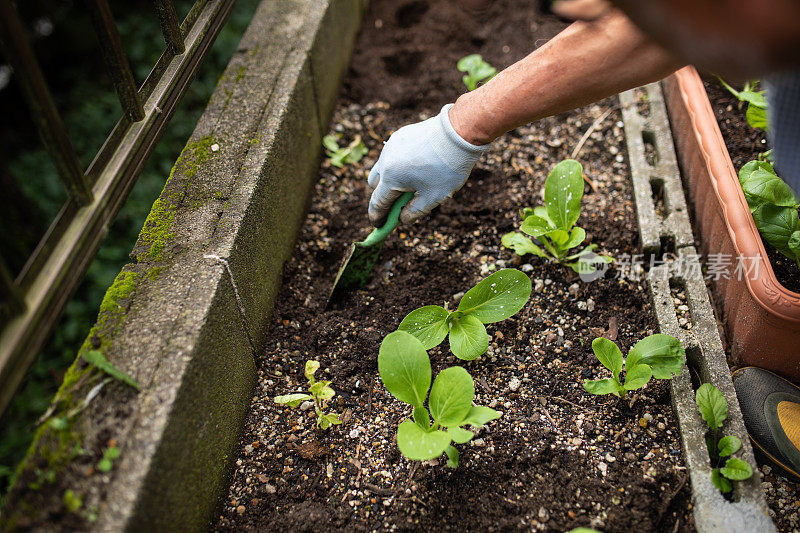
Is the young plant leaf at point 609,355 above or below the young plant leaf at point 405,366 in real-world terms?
below

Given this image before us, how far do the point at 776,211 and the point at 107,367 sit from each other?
63.9 inches

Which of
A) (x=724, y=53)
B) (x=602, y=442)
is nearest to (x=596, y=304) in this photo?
(x=602, y=442)

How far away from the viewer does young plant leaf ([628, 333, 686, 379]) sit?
4.58 feet

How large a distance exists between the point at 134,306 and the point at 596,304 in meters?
1.24

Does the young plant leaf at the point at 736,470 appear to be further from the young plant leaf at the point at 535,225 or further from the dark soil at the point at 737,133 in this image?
the young plant leaf at the point at 535,225

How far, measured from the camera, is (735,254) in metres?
1.53

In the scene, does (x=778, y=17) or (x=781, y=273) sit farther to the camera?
(x=781, y=273)

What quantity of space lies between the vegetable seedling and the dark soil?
0.43 feet

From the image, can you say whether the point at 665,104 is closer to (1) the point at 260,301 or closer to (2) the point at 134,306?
(1) the point at 260,301

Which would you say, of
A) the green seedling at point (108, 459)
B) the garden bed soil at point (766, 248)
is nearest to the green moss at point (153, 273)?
the green seedling at point (108, 459)

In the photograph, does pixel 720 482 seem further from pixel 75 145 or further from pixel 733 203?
pixel 75 145

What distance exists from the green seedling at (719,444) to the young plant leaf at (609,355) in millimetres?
187

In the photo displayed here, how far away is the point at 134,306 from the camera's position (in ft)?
4.09

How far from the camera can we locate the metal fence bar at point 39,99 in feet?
3.31
